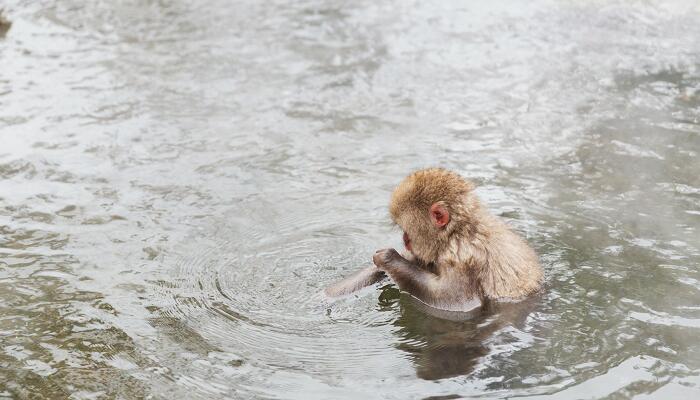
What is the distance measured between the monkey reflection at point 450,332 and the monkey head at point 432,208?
0.41m

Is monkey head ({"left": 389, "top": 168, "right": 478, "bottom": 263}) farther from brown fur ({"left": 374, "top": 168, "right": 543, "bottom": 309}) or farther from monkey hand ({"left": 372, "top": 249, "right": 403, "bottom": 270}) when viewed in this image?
monkey hand ({"left": 372, "top": 249, "right": 403, "bottom": 270})

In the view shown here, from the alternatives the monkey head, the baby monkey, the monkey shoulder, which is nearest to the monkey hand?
the baby monkey

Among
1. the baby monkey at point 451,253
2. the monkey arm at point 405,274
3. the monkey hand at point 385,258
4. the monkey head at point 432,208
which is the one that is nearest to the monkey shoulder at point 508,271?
the baby monkey at point 451,253

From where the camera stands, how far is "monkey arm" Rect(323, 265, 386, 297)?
5.86 meters

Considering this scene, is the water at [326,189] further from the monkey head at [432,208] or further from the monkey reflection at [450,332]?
the monkey head at [432,208]

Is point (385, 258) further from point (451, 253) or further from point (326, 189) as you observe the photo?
point (326, 189)

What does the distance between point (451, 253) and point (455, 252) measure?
36 millimetres

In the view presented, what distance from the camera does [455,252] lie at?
5699 mm

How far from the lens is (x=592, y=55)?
10.2 metres

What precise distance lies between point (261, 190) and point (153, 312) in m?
2.01

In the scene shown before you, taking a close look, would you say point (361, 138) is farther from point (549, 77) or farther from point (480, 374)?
point (480, 374)

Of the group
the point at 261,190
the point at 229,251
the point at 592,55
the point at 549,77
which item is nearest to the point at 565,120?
the point at 549,77

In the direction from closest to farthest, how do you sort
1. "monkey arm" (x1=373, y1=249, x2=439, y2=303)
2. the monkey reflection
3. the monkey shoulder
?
1. the monkey reflection
2. the monkey shoulder
3. "monkey arm" (x1=373, y1=249, x2=439, y2=303)

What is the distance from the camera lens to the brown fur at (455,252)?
5.59 meters
